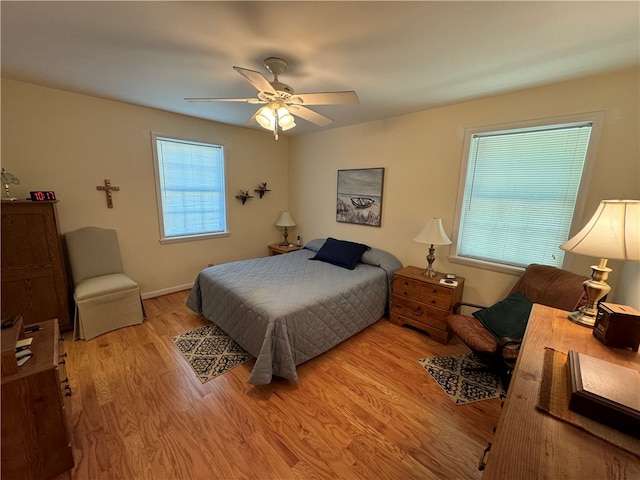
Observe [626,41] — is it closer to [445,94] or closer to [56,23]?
[445,94]

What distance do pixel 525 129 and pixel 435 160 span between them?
799 mm

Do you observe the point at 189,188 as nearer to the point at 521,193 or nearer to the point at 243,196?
the point at 243,196

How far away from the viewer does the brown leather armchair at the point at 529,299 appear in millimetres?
1789

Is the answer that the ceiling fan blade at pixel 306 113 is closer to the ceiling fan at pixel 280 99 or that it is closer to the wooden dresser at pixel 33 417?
the ceiling fan at pixel 280 99

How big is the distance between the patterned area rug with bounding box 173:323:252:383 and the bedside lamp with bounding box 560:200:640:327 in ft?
7.94

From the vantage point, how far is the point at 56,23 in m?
1.48

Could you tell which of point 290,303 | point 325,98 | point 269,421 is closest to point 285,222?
point 290,303

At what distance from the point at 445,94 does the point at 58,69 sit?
3355 millimetres

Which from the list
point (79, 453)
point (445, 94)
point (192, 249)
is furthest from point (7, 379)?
point (445, 94)

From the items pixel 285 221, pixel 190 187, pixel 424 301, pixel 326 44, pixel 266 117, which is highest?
pixel 326 44

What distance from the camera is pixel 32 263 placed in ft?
7.56

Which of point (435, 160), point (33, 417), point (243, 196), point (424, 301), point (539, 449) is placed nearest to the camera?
point (539, 449)

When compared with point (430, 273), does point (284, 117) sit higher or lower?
higher

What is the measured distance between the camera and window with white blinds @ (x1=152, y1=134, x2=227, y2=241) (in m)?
3.33
